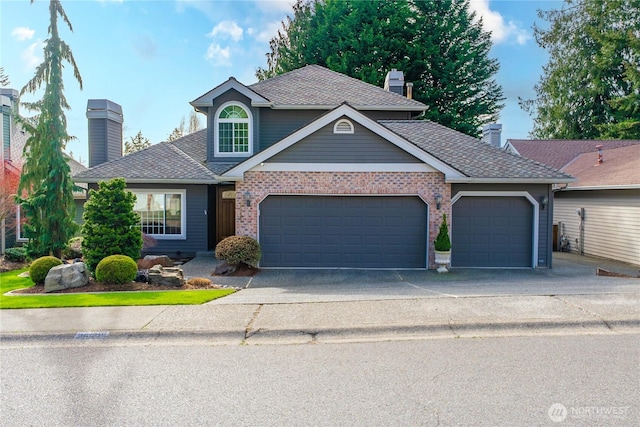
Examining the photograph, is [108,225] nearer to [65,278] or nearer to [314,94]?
[65,278]

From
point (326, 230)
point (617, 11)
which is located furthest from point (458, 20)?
point (326, 230)

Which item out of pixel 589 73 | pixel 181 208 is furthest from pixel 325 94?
pixel 589 73

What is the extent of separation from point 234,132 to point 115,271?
27.0 ft

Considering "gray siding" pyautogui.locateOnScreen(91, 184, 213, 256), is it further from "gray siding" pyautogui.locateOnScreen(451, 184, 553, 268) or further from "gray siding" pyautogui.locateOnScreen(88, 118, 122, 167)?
"gray siding" pyautogui.locateOnScreen(451, 184, 553, 268)

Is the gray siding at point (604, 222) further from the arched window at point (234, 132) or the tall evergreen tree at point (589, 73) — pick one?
the tall evergreen tree at point (589, 73)

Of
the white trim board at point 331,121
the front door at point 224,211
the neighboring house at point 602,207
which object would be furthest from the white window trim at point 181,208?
the neighboring house at point 602,207

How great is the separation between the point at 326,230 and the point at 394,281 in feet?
9.52

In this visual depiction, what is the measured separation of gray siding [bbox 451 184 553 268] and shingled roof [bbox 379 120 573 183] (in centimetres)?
40

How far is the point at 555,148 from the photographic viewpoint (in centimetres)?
2625

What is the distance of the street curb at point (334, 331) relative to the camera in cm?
724

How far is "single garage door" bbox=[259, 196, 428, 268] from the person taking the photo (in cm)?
1382

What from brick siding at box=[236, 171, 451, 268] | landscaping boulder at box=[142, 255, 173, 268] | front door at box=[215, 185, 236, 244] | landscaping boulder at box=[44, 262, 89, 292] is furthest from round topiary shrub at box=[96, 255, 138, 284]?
front door at box=[215, 185, 236, 244]

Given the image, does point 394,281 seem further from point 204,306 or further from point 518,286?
point 204,306

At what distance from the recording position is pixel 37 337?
729 cm
